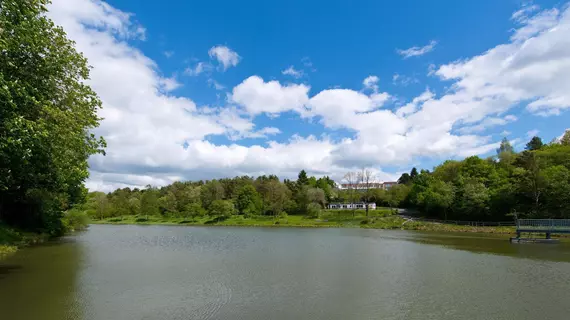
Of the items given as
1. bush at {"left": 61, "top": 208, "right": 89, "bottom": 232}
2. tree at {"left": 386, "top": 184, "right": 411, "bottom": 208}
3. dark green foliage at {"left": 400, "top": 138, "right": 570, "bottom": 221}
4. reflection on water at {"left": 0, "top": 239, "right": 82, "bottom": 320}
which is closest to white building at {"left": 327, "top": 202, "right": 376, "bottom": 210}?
tree at {"left": 386, "top": 184, "right": 411, "bottom": 208}

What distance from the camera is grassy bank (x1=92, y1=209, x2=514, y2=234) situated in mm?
57294

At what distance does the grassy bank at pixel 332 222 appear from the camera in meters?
57.3

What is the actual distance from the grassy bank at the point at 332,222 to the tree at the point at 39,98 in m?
53.9

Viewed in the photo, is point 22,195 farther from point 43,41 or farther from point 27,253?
point 43,41

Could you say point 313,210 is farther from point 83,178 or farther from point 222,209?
point 83,178

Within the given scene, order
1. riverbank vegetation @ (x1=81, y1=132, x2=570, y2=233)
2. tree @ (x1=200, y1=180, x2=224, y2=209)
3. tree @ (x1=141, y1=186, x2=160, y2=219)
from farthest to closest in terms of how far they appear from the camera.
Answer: tree @ (x1=141, y1=186, x2=160, y2=219) < tree @ (x1=200, y1=180, x2=224, y2=209) < riverbank vegetation @ (x1=81, y1=132, x2=570, y2=233)

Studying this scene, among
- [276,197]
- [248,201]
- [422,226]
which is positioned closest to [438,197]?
[422,226]

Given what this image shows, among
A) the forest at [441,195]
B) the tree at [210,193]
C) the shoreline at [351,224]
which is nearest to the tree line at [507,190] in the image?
the forest at [441,195]

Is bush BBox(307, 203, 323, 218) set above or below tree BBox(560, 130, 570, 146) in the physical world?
below

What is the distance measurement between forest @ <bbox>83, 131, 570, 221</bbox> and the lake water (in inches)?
1396

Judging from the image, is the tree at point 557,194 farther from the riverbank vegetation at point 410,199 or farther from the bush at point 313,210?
the bush at point 313,210

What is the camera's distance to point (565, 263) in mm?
21656

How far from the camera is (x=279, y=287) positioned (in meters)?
14.5

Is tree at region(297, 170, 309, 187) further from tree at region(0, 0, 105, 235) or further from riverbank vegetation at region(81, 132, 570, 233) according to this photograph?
tree at region(0, 0, 105, 235)
